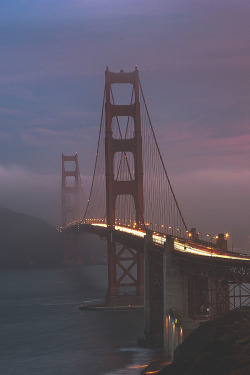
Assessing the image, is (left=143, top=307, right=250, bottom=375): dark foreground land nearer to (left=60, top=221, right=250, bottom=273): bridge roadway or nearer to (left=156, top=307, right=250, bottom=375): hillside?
(left=156, top=307, right=250, bottom=375): hillside

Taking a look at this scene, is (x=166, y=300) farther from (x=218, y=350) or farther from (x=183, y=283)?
(x=218, y=350)

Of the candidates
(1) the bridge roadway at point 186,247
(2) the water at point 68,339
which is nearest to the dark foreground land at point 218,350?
(1) the bridge roadway at point 186,247

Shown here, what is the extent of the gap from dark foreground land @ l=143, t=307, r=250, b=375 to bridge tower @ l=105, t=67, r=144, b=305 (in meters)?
41.1

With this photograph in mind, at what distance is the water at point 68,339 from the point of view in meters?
47.1

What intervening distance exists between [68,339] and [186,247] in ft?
45.0

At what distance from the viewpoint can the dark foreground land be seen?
27094 millimetres

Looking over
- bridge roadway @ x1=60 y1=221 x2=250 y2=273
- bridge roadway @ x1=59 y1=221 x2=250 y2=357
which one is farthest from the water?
bridge roadway @ x1=60 y1=221 x2=250 y2=273

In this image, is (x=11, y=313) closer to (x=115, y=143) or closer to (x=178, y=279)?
(x=115, y=143)

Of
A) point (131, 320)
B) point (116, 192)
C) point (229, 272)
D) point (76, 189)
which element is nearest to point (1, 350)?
point (131, 320)

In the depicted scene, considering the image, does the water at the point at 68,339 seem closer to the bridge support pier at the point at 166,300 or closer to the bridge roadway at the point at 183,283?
the bridge support pier at the point at 166,300

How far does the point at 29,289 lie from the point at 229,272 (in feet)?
295

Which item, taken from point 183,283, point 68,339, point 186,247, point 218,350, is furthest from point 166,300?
point 218,350

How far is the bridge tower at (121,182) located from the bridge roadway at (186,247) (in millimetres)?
2343

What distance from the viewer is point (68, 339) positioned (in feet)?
195
